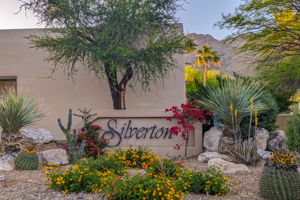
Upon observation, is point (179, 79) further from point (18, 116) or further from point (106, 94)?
point (18, 116)

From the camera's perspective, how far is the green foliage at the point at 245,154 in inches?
310

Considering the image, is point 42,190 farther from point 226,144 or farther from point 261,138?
point 261,138

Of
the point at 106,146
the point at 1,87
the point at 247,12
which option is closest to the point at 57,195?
the point at 106,146

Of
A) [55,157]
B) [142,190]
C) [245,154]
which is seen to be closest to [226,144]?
[245,154]

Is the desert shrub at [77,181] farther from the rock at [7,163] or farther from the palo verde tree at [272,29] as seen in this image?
the palo verde tree at [272,29]

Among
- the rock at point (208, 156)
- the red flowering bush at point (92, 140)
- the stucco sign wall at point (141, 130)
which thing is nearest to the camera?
the rock at point (208, 156)

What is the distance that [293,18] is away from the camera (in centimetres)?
1313

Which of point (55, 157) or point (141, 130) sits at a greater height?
point (141, 130)

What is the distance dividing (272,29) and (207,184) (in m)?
9.81

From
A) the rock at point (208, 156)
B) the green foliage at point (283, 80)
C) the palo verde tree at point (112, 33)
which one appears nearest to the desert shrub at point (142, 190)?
the rock at point (208, 156)

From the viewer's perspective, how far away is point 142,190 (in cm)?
449

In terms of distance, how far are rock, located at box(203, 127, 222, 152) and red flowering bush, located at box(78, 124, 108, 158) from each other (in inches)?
106

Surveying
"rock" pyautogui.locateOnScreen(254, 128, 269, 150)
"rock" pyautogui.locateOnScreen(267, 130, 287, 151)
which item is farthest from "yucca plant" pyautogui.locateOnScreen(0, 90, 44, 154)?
"rock" pyautogui.locateOnScreen(267, 130, 287, 151)

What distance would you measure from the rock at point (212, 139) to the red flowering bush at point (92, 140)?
2.69 metres
